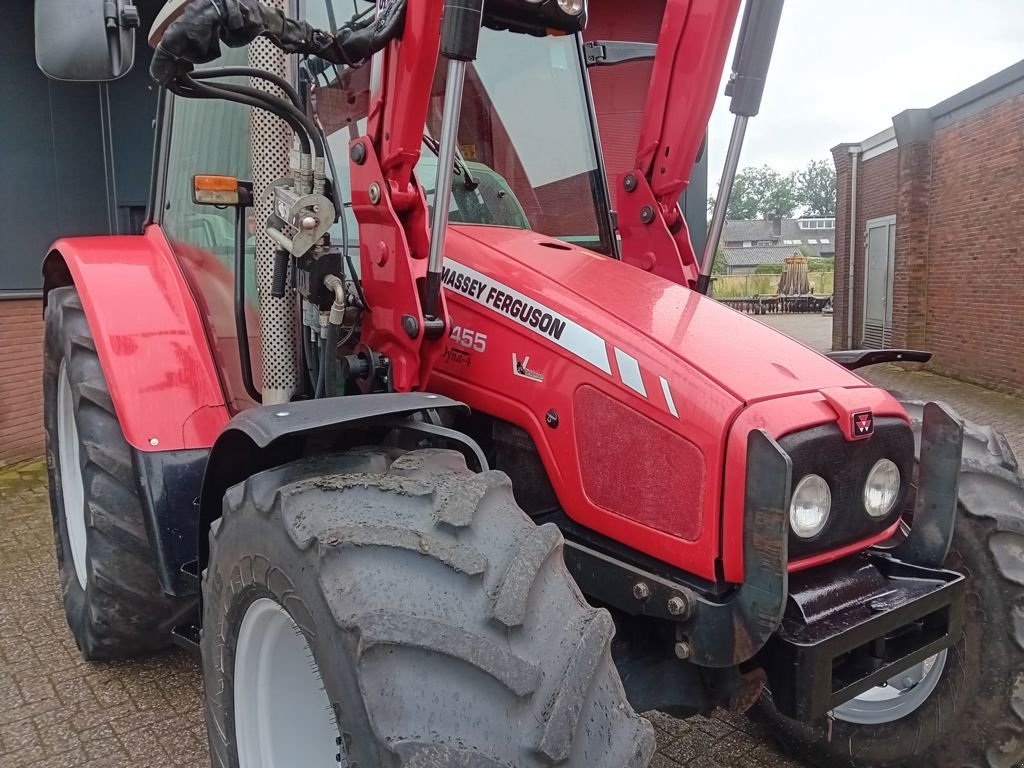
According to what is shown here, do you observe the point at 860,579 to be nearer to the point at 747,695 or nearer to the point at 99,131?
the point at 747,695

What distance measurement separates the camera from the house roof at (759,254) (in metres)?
73.5

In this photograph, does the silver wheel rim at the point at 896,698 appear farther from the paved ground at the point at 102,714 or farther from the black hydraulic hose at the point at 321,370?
the black hydraulic hose at the point at 321,370

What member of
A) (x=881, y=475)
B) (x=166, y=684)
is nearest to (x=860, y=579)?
(x=881, y=475)

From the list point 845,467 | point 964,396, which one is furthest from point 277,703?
point 964,396

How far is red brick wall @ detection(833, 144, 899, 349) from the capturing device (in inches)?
634

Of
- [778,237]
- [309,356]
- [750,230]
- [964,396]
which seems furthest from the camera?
[750,230]

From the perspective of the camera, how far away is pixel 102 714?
2.87 metres

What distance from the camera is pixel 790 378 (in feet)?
6.12

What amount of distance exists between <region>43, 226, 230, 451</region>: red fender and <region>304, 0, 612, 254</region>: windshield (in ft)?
2.11

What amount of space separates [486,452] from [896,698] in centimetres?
134

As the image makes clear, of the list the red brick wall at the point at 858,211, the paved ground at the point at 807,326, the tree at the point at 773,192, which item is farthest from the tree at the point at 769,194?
the red brick wall at the point at 858,211

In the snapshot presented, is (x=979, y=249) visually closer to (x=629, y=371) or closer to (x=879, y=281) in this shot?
(x=879, y=281)

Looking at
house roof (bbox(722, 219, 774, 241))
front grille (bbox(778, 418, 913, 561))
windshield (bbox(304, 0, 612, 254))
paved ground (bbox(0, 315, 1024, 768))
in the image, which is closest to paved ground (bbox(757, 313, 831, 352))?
windshield (bbox(304, 0, 612, 254))

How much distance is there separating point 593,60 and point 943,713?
7.35 feet
